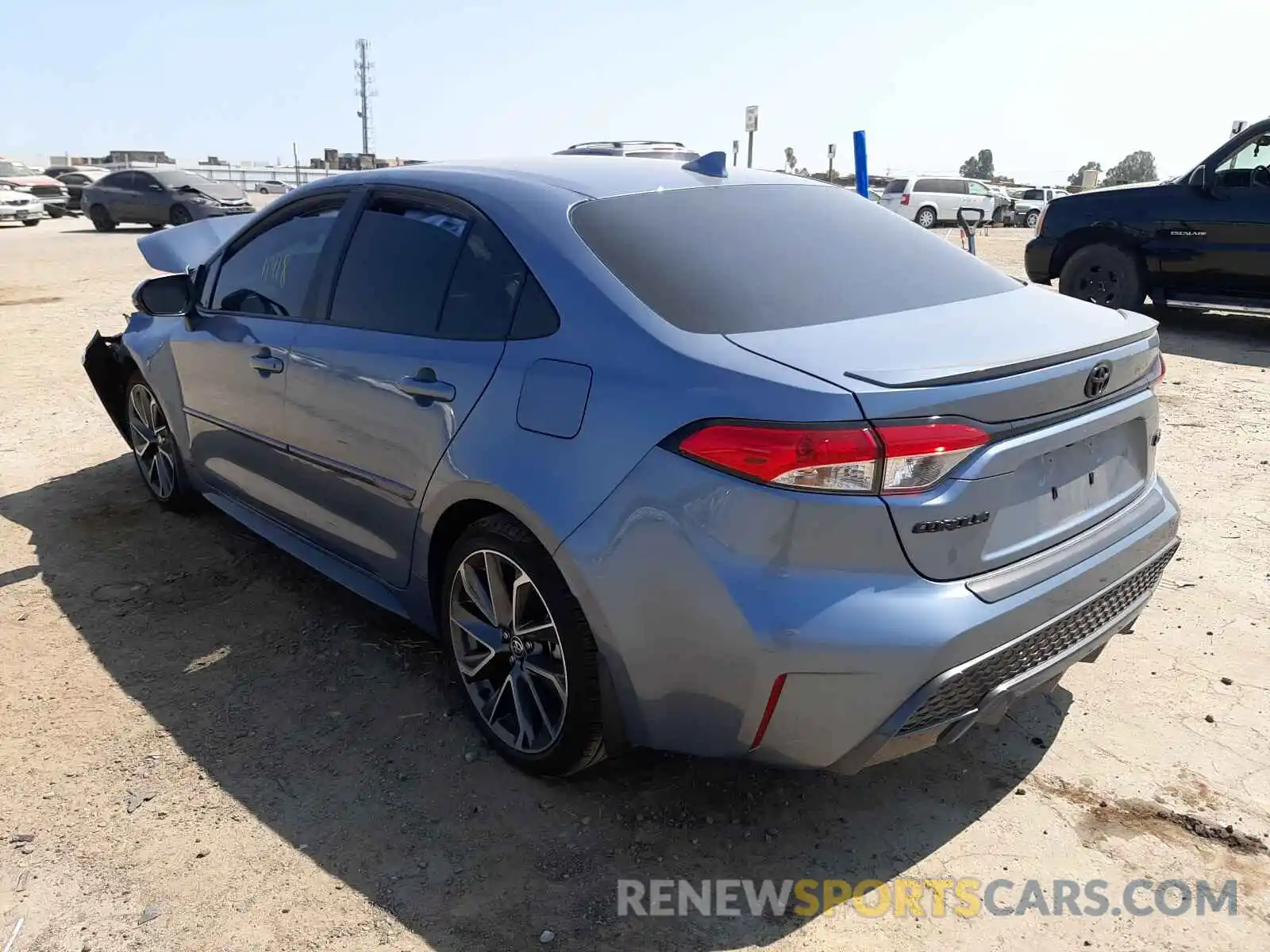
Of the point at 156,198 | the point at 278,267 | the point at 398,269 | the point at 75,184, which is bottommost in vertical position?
the point at 75,184

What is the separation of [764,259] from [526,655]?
1297 mm

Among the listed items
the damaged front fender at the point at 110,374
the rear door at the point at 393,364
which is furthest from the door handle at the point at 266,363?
the damaged front fender at the point at 110,374

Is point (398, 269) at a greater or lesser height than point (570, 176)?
lesser

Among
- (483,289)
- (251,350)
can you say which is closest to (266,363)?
(251,350)

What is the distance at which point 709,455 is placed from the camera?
2.16 metres

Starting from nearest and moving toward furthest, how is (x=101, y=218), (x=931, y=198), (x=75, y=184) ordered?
(x=101, y=218)
(x=931, y=198)
(x=75, y=184)

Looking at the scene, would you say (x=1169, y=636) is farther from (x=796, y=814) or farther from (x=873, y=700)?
(x=873, y=700)

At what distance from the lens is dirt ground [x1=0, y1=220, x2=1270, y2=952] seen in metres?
2.32

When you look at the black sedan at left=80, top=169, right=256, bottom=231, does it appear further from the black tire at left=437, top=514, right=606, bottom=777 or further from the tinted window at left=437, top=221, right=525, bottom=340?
the black tire at left=437, top=514, right=606, bottom=777

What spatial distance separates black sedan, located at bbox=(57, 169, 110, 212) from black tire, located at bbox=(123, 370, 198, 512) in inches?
1054

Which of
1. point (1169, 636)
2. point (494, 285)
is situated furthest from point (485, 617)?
point (1169, 636)

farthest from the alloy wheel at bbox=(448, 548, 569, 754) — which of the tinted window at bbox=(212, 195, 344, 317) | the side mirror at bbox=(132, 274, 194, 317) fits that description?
the side mirror at bbox=(132, 274, 194, 317)

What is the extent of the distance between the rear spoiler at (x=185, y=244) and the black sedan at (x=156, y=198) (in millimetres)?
19065

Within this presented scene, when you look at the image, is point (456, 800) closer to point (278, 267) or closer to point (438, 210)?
point (438, 210)
